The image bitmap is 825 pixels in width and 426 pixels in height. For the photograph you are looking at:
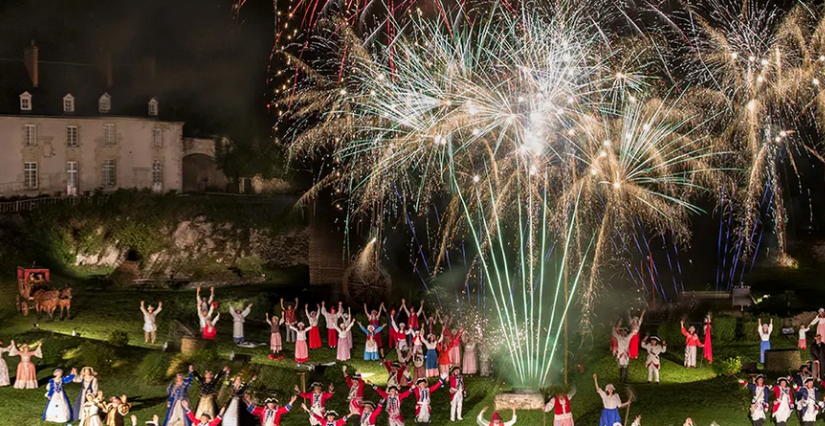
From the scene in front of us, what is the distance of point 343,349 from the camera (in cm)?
2742

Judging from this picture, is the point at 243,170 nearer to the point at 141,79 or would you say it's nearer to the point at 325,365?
the point at 141,79

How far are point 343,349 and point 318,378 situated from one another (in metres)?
3.24

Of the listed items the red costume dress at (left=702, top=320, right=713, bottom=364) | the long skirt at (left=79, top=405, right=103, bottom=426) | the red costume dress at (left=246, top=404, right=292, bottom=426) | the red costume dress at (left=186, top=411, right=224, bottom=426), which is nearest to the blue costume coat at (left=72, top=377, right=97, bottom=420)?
the long skirt at (left=79, top=405, right=103, bottom=426)

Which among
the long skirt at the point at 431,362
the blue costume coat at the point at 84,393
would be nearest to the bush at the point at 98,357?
the blue costume coat at the point at 84,393

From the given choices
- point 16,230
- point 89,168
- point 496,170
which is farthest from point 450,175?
point 89,168

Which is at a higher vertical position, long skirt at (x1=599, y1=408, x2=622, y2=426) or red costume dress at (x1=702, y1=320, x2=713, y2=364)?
red costume dress at (x1=702, y1=320, x2=713, y2=364)

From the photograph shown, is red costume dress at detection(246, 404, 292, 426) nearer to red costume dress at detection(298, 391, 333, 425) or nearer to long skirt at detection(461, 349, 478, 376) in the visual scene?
red costume dress at detection(298, 391, 333, 425)

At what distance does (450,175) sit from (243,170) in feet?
81.6

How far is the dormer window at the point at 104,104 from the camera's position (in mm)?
52062

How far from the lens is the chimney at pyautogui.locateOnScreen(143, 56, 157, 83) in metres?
54.8

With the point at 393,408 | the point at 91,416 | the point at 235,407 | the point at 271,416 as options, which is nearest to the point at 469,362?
the point at 393,408

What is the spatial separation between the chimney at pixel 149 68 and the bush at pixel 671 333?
3529 cm

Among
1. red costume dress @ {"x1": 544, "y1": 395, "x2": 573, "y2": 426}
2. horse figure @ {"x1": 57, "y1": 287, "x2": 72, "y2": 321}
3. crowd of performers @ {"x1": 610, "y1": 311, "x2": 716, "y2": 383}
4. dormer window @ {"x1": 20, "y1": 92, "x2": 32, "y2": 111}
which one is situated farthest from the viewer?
dormer window @ {"x1": 20, "y1": 92, "x2": 32, "y2": 111}

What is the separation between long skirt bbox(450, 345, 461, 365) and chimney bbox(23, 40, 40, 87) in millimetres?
33925
